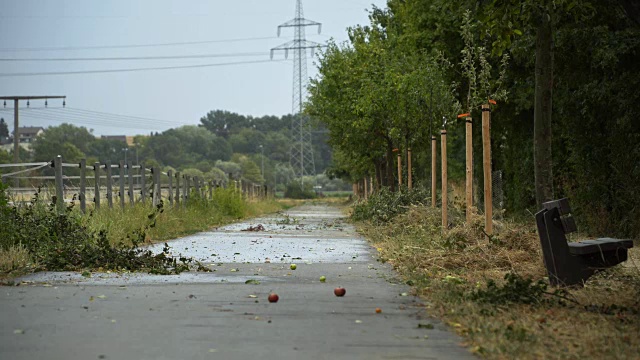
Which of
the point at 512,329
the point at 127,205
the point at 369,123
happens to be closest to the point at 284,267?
the point at 512,329

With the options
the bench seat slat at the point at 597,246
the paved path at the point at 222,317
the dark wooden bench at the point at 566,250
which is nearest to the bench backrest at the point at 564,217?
the dark wooden bench at the point at 566,250

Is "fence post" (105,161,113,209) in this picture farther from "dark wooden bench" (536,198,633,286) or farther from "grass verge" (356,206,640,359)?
"dark wooden bench" (536,198,633,286)

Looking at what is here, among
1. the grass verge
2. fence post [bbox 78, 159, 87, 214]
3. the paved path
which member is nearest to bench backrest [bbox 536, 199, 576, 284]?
the grass verge

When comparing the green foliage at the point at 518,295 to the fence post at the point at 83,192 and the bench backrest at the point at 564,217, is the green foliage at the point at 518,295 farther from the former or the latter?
the fence post at the point at 83,192

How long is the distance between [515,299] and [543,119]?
5631mm

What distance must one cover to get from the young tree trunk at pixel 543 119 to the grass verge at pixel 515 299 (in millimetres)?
695

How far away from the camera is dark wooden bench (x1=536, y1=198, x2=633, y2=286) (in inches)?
416

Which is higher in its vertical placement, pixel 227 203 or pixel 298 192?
pixel 298 192

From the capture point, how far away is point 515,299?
32.0 feet

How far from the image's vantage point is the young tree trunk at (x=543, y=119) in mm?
14773

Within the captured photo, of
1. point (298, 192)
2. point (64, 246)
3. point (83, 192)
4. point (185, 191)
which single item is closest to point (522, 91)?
point (83, 192)

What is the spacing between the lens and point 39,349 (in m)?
7.25

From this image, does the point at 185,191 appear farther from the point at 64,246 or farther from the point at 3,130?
the point at 3,130

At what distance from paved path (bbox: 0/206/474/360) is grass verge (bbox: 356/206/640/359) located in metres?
0.33
